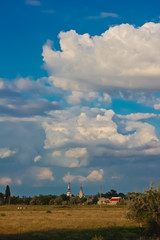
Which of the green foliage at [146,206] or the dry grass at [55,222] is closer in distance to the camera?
the dry grass at [55,222]

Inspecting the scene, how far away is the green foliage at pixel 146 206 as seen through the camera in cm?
Answer: 3644

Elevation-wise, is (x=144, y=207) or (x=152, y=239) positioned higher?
(x=144, y=207)

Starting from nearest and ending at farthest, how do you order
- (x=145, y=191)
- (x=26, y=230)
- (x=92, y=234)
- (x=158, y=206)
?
(x=92, y=234) < (x=26, y=230) < (x=158, y=206) < (x=145, y=191)

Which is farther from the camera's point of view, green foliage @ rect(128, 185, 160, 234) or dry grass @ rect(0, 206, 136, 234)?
green foliage @ rect(128, 185, 160, 234)

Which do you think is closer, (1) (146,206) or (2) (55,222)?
(1) (146,206)

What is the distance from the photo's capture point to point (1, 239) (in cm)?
2700

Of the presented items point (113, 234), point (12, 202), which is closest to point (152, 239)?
point (113, 234)

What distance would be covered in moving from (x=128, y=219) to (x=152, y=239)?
1421 cm

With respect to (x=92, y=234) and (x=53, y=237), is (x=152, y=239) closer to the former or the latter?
(x=92, y=234)

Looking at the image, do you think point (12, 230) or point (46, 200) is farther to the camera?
point (46, 200)

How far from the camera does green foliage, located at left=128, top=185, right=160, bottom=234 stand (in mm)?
36438

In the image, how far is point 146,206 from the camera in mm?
38594

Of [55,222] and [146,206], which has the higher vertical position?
[146,206]

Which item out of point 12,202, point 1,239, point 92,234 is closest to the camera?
point 1,239
